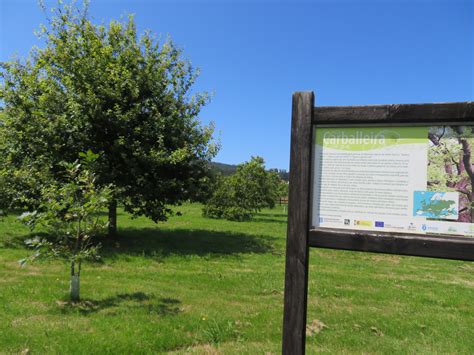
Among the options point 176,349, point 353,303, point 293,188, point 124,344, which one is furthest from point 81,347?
point 353,303

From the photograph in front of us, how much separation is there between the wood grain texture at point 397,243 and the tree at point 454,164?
235 mm

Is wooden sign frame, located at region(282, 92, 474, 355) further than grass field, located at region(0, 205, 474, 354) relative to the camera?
No

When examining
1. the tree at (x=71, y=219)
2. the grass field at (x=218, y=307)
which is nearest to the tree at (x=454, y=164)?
the grass field at (x=218, y=307)

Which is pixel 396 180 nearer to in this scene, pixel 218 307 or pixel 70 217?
pixel 218 307

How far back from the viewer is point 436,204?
125 inches

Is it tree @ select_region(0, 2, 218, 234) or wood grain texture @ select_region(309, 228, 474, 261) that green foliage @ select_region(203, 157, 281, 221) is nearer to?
tree @ select_region(0, 2, 218, 234)

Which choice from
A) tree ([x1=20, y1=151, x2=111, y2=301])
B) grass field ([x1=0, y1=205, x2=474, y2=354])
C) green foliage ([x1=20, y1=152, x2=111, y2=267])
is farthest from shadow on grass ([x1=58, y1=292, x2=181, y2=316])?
green foliage ([x1=20, y1=152, x2=111, y2=267])

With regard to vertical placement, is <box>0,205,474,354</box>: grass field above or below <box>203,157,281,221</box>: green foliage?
below

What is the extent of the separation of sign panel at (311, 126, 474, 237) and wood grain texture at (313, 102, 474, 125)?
0.07 meters

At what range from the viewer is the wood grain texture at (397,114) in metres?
3.16

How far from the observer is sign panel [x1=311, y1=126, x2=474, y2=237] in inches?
124

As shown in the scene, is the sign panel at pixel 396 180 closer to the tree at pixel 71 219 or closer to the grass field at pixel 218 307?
the grass field at pixel 218 307

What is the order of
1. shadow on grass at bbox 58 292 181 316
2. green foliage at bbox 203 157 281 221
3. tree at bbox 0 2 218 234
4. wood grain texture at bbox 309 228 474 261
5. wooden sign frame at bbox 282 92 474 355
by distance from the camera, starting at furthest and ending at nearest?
green foliage at bbox 203 157 281 221, tree at bbox 0 2 218 234, shadow on grass at bbox 58 292 181 316, wooden sign frame at bbox 282 92 474 355, wood grain texture at bbox 309 228 474 261

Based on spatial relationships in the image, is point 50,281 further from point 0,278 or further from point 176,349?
point 176,349
